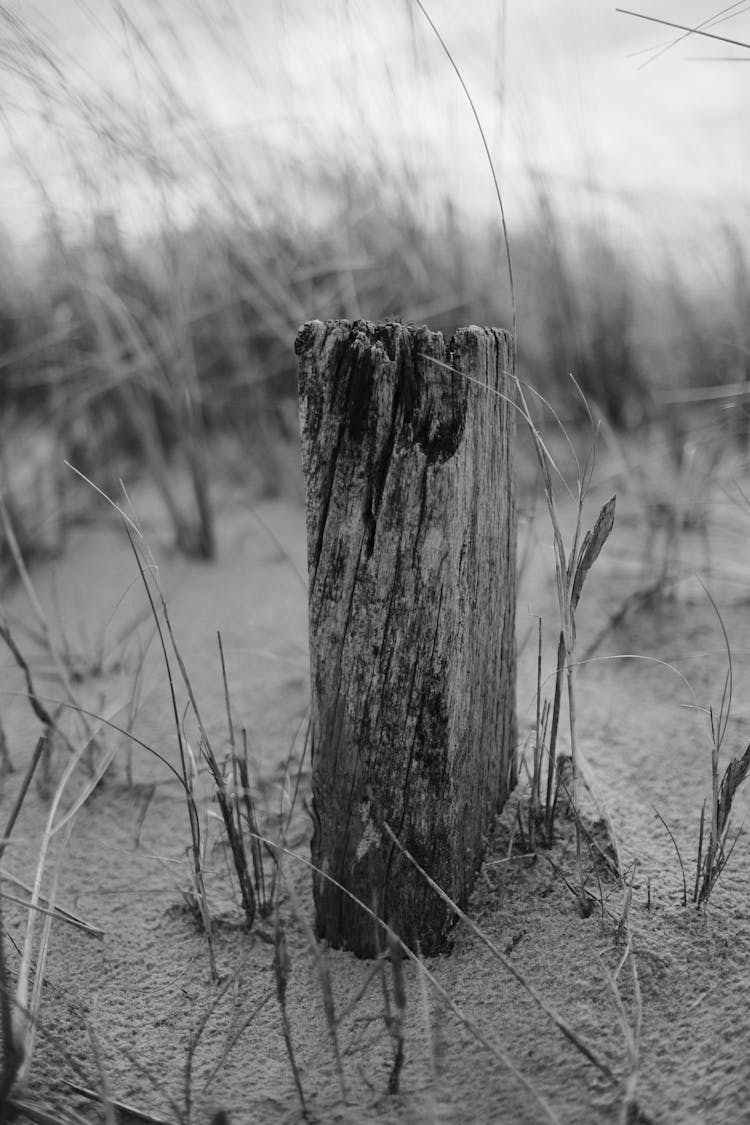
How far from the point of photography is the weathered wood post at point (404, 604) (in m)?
1.09

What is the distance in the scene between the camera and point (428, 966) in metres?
1.23

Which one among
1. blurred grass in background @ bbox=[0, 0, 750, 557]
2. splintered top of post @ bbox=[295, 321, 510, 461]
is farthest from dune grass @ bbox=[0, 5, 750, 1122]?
splintered top of post @ bbox=[295, 321, 510, 461]

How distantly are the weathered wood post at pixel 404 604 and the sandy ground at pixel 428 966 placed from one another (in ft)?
0.35

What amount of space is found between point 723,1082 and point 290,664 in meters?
1.18

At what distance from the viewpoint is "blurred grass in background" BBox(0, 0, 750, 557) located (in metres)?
2.11

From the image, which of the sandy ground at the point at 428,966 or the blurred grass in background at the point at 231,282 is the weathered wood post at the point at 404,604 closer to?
the sandy ground at the point at 428,966

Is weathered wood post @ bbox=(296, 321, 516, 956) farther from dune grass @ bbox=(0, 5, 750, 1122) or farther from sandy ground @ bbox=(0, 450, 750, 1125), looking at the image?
dune grass @ bbox=(0, 5, 750, 1122)

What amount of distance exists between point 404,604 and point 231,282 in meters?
1.88

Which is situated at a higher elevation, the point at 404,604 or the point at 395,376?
the point at 395,376

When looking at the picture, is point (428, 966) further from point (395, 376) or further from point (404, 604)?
point (395, 376)

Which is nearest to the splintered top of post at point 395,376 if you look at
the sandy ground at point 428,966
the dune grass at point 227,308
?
the sandy ground at point 428,966

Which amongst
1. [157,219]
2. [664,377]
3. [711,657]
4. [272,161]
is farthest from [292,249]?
[711,657]

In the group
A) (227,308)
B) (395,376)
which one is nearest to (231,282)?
(227,308)

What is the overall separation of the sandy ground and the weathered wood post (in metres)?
0.11
